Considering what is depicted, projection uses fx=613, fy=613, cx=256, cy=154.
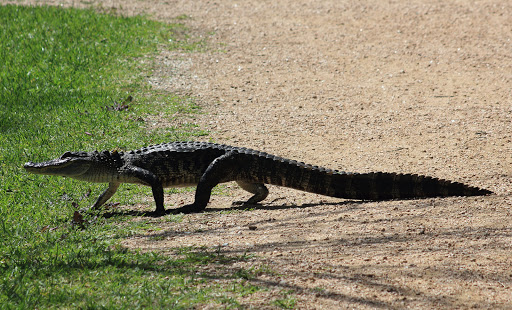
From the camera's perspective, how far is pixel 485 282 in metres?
4.04

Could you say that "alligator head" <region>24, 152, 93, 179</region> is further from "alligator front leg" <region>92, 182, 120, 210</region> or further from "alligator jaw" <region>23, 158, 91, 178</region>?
"alligator front leg" <region>92, 182, 120, 210</region>

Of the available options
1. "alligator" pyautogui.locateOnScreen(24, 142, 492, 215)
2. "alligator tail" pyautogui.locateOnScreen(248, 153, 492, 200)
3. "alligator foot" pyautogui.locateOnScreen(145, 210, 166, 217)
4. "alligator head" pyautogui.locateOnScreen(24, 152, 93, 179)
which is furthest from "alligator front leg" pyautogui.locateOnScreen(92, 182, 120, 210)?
"alligator tail" pyautogui.locateOnScreen(248, 153, 492, 200)

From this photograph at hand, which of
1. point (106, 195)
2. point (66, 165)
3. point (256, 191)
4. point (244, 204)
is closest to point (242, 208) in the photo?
point (244, 204)

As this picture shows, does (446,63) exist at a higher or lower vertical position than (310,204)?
higher

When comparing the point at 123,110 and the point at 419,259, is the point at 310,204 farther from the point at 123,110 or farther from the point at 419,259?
the point at 123,110

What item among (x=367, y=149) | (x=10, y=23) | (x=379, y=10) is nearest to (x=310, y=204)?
(x=367, y=149)

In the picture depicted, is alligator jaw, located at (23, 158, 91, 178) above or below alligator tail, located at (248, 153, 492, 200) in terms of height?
above

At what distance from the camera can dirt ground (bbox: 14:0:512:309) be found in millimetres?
4242

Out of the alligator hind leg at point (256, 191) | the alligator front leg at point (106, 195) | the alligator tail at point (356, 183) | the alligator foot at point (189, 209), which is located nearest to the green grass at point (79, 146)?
the alligator front leg at point (106, 195)

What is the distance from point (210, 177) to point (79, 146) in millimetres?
2584

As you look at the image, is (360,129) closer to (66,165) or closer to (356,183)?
(356,183)

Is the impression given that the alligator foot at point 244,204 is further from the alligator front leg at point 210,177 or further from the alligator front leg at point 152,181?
the alligator front leg at point 152,181

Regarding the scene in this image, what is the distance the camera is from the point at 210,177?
643 cm

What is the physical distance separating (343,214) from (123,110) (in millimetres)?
5189
